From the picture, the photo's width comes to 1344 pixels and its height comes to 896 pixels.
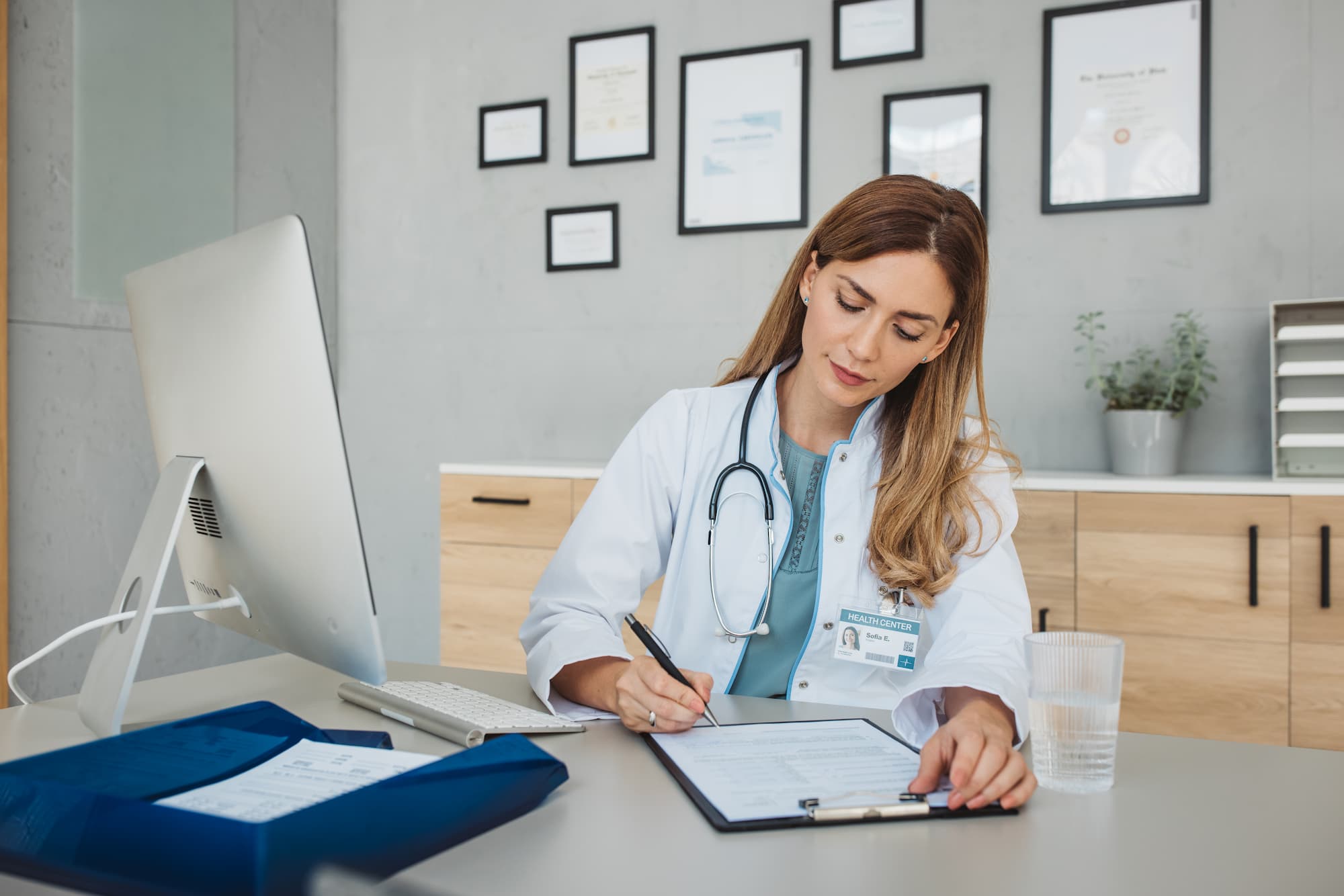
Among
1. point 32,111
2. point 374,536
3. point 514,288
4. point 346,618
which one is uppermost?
point 32,111

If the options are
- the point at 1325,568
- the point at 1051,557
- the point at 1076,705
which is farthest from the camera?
the point at 1051,557

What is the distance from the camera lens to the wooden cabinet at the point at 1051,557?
259cm

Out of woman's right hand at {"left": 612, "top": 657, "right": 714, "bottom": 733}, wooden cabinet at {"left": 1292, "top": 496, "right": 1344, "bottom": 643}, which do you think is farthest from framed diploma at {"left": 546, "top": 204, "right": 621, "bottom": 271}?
woman's right hand at {"left": 612, "top": 657, "right": 714, "bottom": 733}

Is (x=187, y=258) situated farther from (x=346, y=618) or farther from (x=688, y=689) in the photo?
(x=688, y=689)

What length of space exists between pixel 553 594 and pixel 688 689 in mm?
398

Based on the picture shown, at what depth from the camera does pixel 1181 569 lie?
98.3 inches

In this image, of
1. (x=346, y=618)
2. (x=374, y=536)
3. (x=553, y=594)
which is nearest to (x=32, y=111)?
(x=374, y=536)

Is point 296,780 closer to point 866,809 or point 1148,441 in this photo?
point 866,809

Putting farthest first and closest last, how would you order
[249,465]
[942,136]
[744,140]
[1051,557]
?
[744,140], [942,136], [1051,557], [249,465]

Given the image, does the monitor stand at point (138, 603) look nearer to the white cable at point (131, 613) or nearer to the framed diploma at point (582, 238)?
the white cable at point (131, 613)

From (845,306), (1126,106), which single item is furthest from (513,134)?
(845,306)

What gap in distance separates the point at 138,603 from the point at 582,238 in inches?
105

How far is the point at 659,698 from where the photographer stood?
3.63 feet

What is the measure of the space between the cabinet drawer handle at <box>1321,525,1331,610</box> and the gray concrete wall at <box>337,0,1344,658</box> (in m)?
0.52
